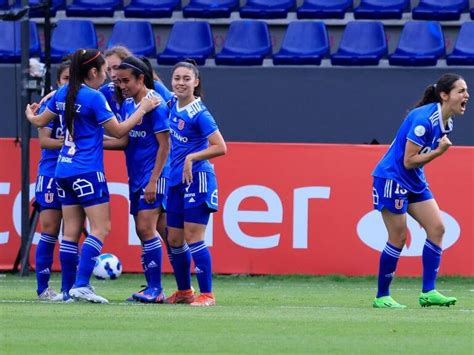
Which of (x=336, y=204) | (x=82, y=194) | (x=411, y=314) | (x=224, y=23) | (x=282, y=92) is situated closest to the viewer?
(x=411, y=314)

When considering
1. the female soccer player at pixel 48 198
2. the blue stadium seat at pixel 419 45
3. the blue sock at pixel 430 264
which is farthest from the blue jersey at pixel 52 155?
the blue stadium seat at pixel 419 45

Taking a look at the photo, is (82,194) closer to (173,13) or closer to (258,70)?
(258,70)

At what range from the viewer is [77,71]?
944 centimetres

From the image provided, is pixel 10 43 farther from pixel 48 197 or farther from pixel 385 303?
pixel 385 303

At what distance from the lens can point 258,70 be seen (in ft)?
51.3

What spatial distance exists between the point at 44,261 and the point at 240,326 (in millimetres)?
2870

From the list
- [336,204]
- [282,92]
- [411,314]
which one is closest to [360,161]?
[336,204]

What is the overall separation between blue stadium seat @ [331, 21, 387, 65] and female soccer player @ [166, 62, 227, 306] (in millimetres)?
6956

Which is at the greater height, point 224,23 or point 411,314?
point 224,23

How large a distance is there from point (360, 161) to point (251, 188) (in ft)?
3.95

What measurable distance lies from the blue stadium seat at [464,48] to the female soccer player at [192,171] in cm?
713

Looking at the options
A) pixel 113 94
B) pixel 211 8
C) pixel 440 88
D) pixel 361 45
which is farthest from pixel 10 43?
pixel 440 88

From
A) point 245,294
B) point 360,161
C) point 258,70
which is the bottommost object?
point 245,294

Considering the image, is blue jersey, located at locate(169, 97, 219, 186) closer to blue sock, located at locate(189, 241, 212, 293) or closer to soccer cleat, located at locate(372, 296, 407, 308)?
blue sock, located at locate(189, 241, 212, 293)
